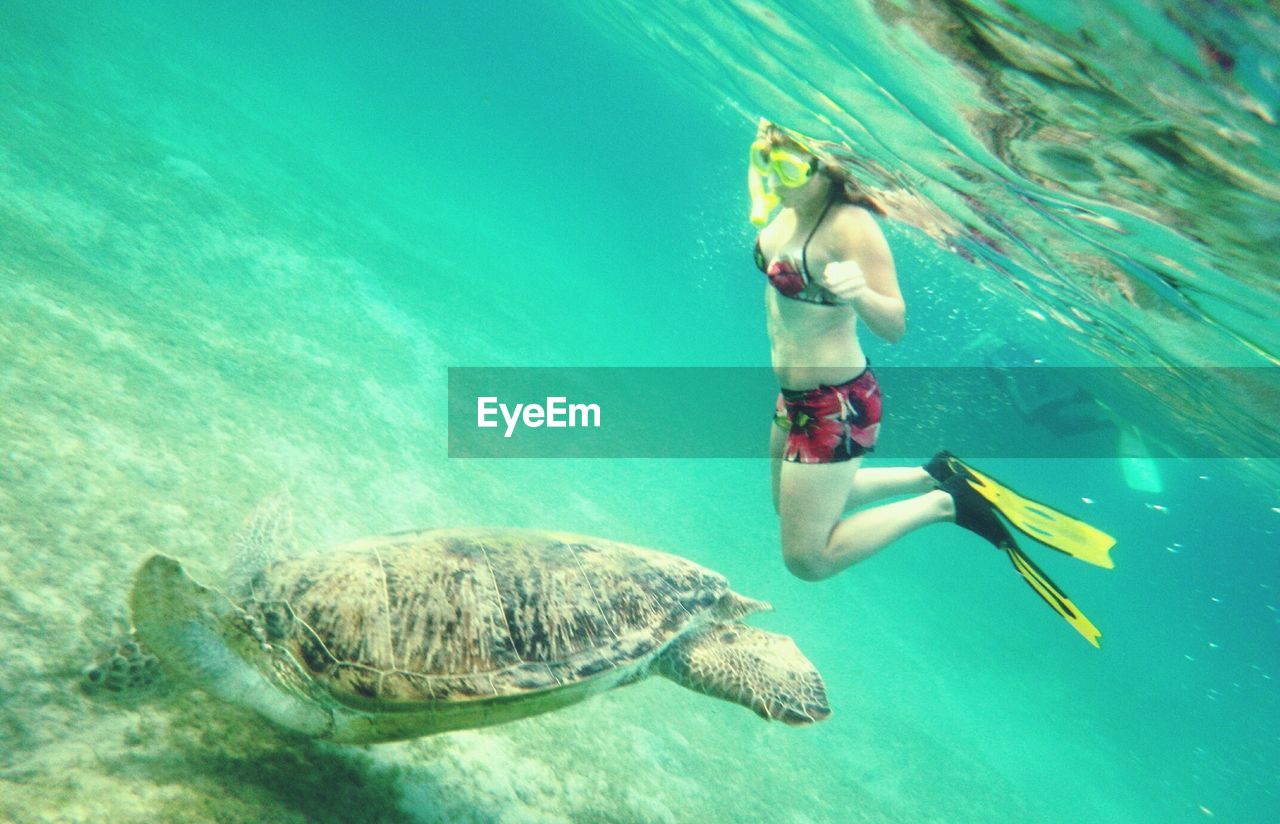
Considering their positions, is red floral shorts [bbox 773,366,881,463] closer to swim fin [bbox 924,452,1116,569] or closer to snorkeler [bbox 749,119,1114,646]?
snorkeler [bbox 749,119,1114,646]

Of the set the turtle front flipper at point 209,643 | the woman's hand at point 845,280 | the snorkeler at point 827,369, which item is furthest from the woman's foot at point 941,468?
the turtle front flipper at point 209,643

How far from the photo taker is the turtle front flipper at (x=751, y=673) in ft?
11.6

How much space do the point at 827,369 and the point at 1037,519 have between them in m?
2.16

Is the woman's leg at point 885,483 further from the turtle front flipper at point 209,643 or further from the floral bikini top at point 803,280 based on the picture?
the turtle front flipper at point 209,643

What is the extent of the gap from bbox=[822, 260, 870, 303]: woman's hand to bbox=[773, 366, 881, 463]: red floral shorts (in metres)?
0.81

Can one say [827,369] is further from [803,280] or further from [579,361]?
[579,361]

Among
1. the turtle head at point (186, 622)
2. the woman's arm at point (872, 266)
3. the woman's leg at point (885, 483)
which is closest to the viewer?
the turtle head at point (186, 622)

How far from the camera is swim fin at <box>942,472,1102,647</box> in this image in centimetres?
417

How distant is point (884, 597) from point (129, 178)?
23.0 metres

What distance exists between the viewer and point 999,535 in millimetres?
4152

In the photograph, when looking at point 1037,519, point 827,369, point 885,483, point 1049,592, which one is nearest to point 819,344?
point 827,369

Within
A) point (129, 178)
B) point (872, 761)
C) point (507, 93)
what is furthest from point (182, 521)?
point (507, 93)

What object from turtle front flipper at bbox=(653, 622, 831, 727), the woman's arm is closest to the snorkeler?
the woman's arm

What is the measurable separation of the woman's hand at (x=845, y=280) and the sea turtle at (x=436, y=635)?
1982mm
